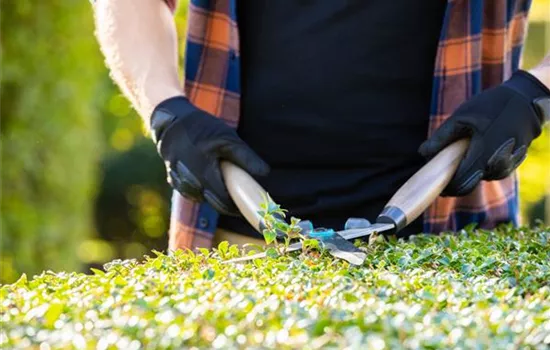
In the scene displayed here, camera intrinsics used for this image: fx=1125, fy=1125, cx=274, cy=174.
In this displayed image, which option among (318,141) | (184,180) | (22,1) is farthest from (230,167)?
(22,1)

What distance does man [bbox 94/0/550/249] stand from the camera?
347cm

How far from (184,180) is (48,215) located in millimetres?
5203

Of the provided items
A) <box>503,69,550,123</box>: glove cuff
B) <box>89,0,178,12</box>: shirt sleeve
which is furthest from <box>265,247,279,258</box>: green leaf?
<box>89,0,178,12</box>: shirt sleeve

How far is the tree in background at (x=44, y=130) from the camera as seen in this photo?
7.74m

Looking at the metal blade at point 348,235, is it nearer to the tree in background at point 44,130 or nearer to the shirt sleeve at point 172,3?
the shirt sleeve at point 172,3

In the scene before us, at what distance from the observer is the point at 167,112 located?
324 centimetres

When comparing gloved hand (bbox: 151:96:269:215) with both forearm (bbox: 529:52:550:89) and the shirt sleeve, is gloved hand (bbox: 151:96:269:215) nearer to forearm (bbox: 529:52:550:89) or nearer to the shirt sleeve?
the shirt sleeve

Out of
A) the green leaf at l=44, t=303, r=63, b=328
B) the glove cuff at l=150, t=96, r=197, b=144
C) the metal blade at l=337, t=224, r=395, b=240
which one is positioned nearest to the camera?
the green leaf at l=44, t=303, r=63, b=328

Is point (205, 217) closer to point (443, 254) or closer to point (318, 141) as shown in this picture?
point (318, 141)

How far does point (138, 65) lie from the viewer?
3469 millimetres

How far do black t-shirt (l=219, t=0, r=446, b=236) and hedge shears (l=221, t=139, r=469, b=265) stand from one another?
36 cm

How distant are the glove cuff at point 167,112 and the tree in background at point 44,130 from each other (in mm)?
4592

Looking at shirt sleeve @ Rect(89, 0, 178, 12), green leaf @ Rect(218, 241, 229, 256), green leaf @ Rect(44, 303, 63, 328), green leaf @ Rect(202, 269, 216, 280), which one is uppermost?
shirt sleeve @ Rect(89, 0, 178, 12)

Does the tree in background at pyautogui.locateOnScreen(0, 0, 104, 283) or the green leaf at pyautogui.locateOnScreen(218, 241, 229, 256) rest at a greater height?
the green leaf at pyautogui.locateOnScreen(218, 241, 229, 256)
